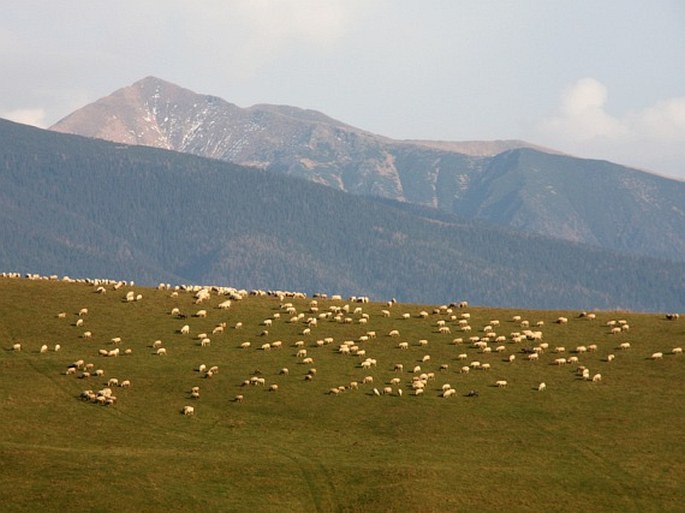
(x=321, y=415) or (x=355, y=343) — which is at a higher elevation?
(x=355, y=343)

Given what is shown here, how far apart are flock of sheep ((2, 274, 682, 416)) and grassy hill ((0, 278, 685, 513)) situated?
363mm

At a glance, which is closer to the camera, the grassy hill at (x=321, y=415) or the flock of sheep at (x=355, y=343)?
the grassy hill at (x=321, y=415)

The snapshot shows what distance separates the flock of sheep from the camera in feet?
389

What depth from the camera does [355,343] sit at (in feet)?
426

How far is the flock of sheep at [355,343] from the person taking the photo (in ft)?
389

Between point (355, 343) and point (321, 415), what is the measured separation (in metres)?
19.4

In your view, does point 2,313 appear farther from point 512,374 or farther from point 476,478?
point 476,478

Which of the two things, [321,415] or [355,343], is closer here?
[321,415]

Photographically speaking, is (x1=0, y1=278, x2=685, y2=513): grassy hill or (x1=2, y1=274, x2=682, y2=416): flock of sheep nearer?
(x1=0, y1=278, x2=685, y2=513): grassy hill

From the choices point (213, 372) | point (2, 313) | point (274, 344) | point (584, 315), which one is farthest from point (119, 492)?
point (584, 315)

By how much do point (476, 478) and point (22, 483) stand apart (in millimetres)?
30248

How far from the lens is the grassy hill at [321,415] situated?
94.0 m

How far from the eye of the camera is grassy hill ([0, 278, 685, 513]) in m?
94.0

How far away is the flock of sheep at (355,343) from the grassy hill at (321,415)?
0.36 meters
